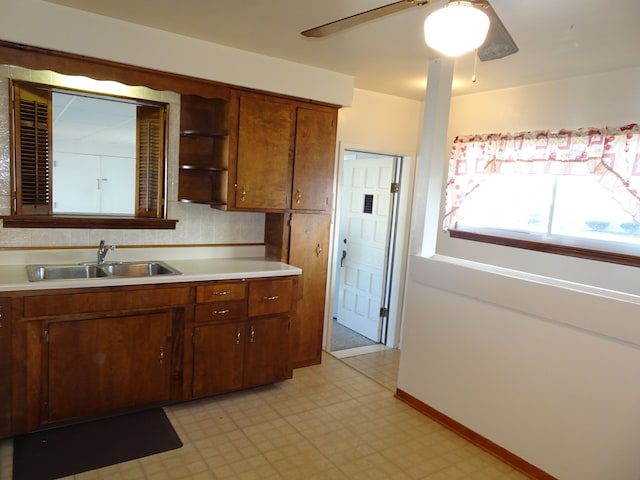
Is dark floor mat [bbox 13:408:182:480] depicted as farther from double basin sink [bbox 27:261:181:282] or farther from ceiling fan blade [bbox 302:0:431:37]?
ceiling fan blade [bbox 302:0:431:37]

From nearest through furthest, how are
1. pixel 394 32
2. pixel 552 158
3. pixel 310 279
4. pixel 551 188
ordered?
pixel 394 32
pixel 552 158
pixel 551 188
pixel 310 279

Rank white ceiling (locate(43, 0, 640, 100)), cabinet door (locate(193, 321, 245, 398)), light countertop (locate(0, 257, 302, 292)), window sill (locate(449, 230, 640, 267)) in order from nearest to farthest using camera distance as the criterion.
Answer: white ceiling (locate(43, 0, 640, 100)) → light countertop (locate(0, 257, 302, 292)) → window sill (locate(449, 230, 640, 267)) → cabinet door (locate(193, 321, 245, 398))

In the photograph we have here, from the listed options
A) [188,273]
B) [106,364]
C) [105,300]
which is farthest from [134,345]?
[188,273]

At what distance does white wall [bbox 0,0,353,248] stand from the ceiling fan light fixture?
1816 millimetres

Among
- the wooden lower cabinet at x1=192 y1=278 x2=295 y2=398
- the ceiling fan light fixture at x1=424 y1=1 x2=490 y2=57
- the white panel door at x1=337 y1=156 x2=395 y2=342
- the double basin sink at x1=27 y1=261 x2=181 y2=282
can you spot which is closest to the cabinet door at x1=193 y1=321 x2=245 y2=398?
the wooden lower cabinet at x1=192 y1=278 x2=295 y2=398

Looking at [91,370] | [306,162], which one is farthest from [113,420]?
[306,162]

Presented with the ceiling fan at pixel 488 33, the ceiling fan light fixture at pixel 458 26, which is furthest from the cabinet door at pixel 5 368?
the ceiling fan light fixture at pixel 458 26

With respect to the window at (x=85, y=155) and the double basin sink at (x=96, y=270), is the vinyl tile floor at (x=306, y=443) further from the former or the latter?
the window at (x=85, y=155)

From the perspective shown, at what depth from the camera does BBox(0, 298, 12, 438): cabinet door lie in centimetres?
226

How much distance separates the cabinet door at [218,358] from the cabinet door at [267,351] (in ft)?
0.20

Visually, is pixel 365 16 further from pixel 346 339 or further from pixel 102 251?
pixel 346 339

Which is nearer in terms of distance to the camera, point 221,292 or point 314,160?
point 221,292

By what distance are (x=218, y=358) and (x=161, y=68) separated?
1867 millimetres

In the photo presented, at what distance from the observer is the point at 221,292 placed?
2867 mm
